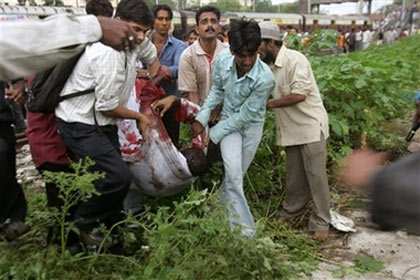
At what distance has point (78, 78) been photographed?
9.66 feet

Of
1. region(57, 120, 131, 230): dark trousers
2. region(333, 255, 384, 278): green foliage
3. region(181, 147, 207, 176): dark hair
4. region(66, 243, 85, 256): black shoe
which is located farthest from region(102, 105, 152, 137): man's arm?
region(333, 255, 384, 278): green foliage

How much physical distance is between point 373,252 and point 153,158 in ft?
5.75

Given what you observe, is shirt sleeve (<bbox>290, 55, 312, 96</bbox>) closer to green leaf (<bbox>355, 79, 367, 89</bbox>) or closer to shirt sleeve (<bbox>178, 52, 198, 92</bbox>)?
shirt sleeve (<bbox>178, 52, 198, 92</bbox>)

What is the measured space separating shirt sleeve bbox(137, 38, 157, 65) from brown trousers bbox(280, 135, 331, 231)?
4.35ft

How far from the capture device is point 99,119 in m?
3.01

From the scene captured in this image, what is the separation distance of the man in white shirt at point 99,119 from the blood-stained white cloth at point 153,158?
0.34 metres

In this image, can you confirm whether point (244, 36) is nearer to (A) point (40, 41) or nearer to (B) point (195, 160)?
(B) point (195, 160)

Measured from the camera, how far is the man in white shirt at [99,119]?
9.45 ft

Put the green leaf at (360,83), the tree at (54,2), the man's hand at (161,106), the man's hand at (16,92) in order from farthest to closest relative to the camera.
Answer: the tree at (54,2)
the green leaf at (360,83)
the man's hand at (161,106)
the man's hand at (16,92)

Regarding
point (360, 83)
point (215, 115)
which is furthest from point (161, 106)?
point (360, 83)

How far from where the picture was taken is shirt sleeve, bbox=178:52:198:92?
4180 millimetres

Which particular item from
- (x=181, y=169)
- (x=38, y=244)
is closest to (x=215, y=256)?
(x=181, y=169)

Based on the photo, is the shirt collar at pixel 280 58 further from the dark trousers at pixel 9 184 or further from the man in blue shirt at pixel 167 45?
the dark trousers at pixel 9 184

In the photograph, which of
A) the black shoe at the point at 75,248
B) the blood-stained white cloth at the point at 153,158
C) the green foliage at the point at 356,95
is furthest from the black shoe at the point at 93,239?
the green foliage at the point at 356,95
